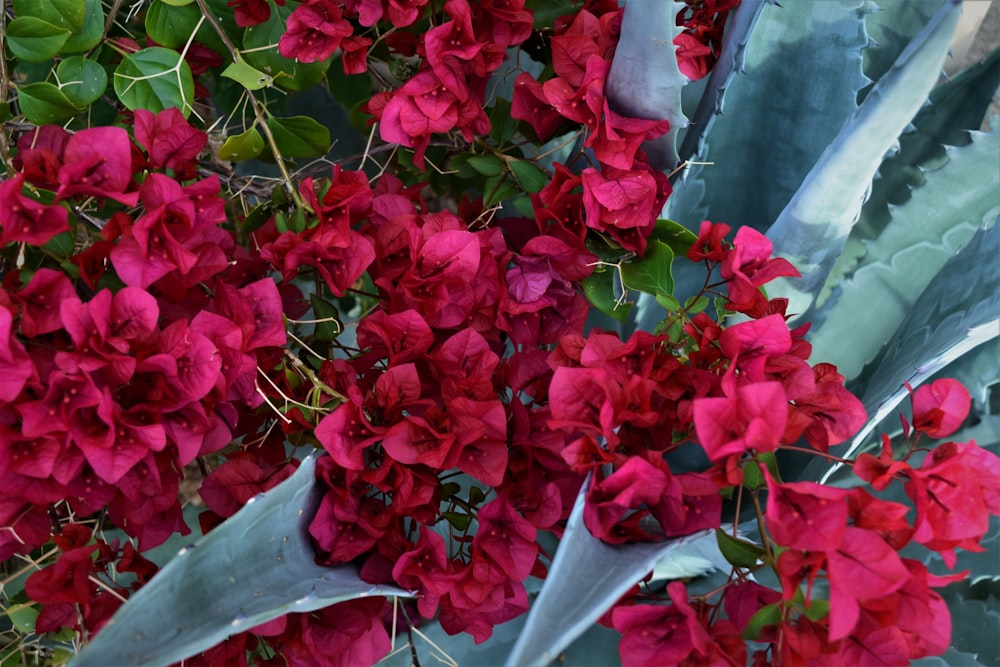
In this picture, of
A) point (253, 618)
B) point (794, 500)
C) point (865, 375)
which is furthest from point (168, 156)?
point (865, 375)

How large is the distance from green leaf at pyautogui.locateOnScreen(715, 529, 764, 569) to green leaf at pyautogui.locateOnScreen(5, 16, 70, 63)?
1.69ft

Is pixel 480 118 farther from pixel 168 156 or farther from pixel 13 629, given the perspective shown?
pixel 13 629

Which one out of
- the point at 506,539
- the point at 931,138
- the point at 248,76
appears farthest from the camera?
the point at 931,138

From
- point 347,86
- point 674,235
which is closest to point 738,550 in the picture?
point 674,235

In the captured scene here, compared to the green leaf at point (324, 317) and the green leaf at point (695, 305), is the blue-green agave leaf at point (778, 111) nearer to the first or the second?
the green leaf at point (695, 305)

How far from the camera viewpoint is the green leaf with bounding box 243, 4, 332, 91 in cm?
66

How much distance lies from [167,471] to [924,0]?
72 centimetres

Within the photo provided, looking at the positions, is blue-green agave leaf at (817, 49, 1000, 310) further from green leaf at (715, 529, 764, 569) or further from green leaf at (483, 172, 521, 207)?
green leaf at (715, 529, 764, 569)

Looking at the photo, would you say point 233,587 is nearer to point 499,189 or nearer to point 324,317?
point 324,317

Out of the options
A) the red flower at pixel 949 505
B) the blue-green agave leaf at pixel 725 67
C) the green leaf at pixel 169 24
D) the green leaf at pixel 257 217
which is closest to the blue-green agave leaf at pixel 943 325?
the red flower at pixel 949 505

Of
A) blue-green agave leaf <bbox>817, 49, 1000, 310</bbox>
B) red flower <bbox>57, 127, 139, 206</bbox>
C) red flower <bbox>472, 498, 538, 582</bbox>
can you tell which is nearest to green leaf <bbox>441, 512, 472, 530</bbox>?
red flower <bbox>472, 498, 538, 582</bbox>

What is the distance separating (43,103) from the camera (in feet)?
1.91

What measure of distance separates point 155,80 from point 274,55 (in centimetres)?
9

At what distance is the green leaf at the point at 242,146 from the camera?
2.06 feet
